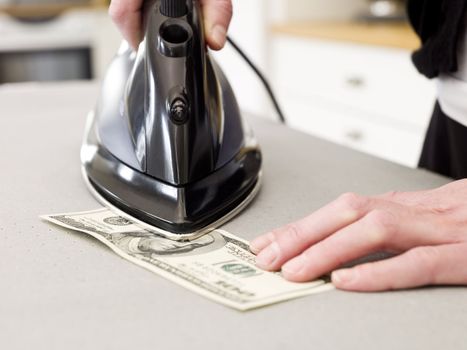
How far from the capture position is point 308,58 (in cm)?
234

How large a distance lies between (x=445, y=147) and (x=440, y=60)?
0.17 meters

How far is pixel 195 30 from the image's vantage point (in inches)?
25.5

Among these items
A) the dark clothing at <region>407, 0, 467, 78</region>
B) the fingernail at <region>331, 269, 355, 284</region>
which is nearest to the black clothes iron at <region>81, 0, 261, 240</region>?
the fingernail at <region>331, 269, 355, 284</region>

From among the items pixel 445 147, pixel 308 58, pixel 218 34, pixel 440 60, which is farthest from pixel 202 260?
pixel 308 58

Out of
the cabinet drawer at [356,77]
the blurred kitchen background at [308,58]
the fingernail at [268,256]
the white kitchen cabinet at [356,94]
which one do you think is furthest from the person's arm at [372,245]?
the cabinet drawer at [356,77]

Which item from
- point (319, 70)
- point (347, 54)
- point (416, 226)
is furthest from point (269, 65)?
point (416, 226)

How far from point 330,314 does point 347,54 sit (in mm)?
A: 1773

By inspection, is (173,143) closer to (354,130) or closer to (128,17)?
(128,17)

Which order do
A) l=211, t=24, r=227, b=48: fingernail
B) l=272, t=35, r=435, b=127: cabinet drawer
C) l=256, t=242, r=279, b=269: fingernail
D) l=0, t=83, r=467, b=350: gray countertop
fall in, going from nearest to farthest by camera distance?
1. l=0, t=83, r=467, b=350: gray countertop
2. l=256, t=242, r=279, b=269: fingernail
3. l=211, t=24, r=227, b=48: fingernail
4. l=272, t=35, r=435, b=127: cabinet drawer

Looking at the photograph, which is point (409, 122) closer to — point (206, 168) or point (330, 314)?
point (206, 168)

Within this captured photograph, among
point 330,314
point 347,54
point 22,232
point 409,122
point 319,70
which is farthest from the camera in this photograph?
point 319,70

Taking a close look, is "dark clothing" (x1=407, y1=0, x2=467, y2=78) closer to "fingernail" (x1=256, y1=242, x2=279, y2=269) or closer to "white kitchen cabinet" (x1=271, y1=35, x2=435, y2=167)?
"fingernail" (x1=256, y1=242, x2=279, y2=269)

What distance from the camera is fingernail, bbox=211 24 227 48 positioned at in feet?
2.23

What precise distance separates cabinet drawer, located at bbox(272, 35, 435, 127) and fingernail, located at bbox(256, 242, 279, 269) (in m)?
1.40
